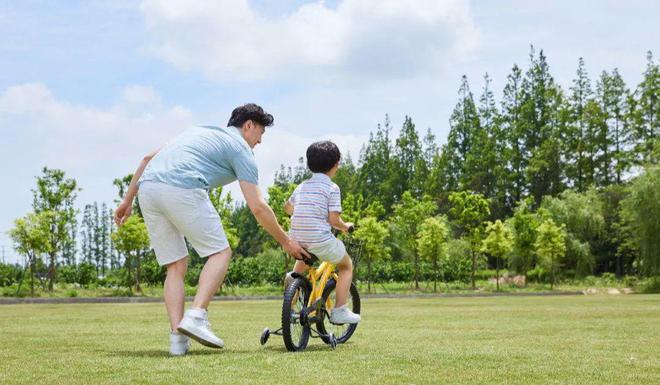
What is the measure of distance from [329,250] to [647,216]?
3420 cm

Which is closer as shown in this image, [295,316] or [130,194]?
[130,194]

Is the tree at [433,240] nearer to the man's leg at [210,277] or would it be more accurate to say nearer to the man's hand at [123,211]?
the man's hand at [123,211]

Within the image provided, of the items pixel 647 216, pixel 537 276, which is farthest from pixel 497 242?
pixel 537 276

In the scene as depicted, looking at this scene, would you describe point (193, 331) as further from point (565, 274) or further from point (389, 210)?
point (389, 210)

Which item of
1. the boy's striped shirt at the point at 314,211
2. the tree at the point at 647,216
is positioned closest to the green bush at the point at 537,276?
the tree at the point at 647,216

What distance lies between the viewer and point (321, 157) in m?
6.23

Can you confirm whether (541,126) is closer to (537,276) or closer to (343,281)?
(537,276)

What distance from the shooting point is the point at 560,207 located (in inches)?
1914

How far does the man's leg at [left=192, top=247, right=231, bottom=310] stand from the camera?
5371 millimetres

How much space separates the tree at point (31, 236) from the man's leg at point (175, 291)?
26.6 meters

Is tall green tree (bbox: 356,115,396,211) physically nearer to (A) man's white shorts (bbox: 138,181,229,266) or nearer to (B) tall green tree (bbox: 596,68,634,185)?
(B) tall green tree (bbox: 596,68,634,185)

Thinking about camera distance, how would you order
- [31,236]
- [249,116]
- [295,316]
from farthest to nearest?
[31,236] < [295,316] < [249,116]

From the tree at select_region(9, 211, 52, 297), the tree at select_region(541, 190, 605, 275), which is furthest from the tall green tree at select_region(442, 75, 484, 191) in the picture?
the tree at select_region(9, 211, 52, 297)

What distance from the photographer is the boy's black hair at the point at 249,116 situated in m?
5.78
